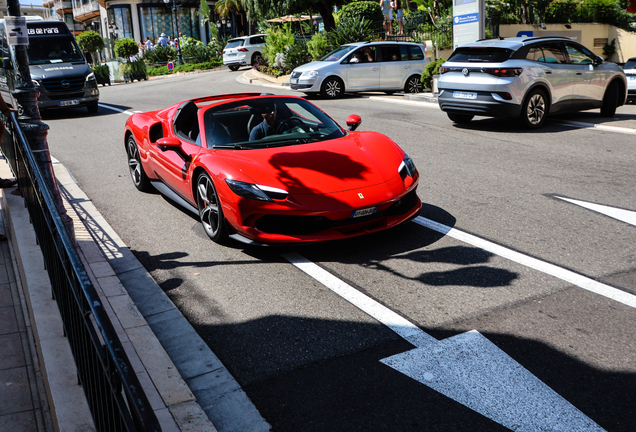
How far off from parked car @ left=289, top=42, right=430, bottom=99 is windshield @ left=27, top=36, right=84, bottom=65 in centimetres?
643

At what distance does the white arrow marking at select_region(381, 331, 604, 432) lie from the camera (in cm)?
302

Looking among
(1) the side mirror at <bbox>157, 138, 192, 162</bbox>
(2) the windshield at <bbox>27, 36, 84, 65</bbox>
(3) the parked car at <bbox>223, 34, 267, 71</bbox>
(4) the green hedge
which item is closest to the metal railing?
(1) the side mirror at <bbox>157, 138, 192, 162</bbox>

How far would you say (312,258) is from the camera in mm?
5348

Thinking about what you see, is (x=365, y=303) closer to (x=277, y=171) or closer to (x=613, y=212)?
(x=277, y=171)

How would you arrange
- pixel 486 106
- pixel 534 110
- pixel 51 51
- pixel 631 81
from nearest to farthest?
1. pixel 486 106
2. pixel 534 110
3. pixel 51 51
4. pixel 631 81

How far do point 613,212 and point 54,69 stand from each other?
1468 cm

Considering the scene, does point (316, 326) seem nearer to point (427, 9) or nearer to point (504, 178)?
point (504, 178)

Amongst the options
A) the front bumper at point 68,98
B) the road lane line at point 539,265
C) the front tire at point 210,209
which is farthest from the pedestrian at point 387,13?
the front tire at point 210,209

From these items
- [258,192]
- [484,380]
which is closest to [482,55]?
[258,192]

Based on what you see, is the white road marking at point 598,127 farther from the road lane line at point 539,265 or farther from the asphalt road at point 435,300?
the road lane line at point 539,265

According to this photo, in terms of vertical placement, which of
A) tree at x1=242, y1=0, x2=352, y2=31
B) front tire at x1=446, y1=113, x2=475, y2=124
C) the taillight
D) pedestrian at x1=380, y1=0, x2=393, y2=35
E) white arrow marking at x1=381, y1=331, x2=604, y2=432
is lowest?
white arrow marking at x1=381, y1=331, x2=604, y2=432

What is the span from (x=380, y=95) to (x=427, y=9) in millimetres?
9803

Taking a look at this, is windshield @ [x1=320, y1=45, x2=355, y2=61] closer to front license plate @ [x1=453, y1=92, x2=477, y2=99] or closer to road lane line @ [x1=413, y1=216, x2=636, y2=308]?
front license plate @ [x1=453, y1=92, x2=477, y2=99]

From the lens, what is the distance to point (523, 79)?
1118 cm
